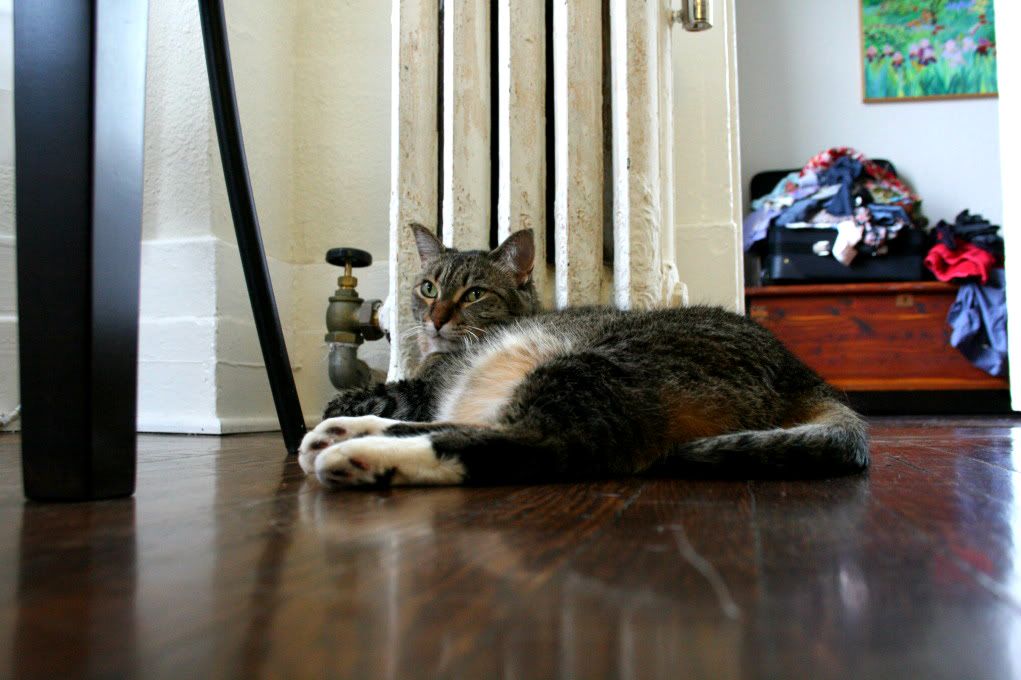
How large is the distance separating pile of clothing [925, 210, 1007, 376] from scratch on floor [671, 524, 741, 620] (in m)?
3.23

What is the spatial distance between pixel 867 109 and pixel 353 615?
15.2ft

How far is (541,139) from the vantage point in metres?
1.62

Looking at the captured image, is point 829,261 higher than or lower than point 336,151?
lower

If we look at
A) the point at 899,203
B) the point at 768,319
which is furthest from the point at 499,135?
the point at 899,203

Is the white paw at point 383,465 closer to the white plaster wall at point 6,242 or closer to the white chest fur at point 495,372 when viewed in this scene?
the white chest fur at point 495,372

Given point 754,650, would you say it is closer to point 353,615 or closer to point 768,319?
point 353,615

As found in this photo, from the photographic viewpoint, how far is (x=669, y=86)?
1618 millimetres

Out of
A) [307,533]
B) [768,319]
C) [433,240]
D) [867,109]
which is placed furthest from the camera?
[867,109]

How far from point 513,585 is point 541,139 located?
54.6 inches

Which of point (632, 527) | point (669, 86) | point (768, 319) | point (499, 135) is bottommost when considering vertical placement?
point (632, 527)

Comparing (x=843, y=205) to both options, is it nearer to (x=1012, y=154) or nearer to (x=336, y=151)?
(x=1012, y=154)

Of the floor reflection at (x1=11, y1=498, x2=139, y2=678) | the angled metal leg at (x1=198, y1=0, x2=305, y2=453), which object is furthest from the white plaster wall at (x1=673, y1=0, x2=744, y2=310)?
the floor reflection at (x1=11, y1=498, x2=139, y2=678)

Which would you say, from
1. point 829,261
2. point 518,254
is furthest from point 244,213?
point 829,261

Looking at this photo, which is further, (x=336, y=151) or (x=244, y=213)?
(x=336, y=151)
